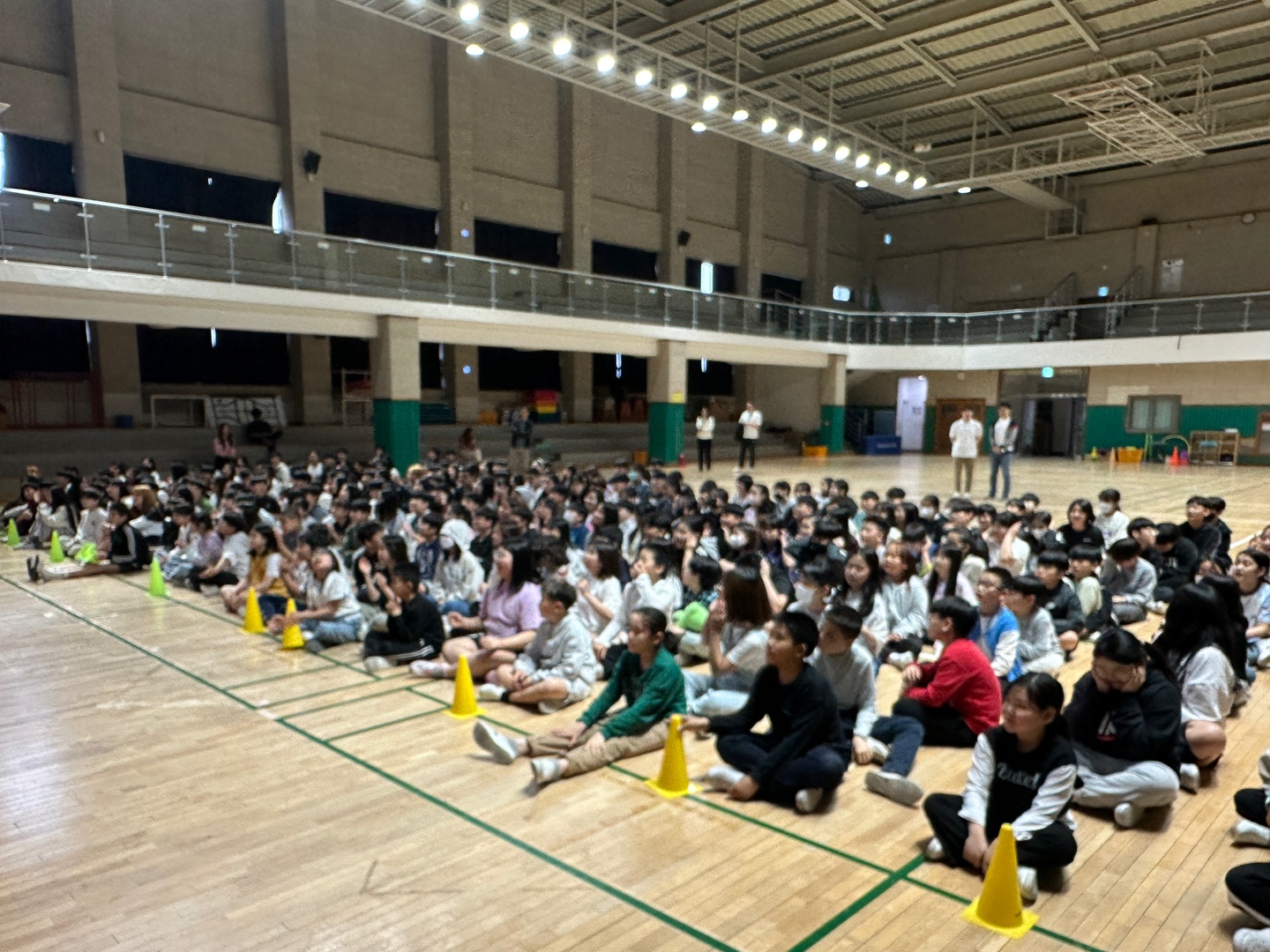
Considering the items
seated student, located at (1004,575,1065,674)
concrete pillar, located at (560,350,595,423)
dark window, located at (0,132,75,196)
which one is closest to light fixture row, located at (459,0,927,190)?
concrete pillar, located at (560,350,595,423)

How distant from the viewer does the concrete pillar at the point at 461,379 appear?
2225cm

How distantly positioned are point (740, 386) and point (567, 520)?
21.5 metres

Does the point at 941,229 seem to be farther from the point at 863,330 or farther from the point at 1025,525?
the point at 1025,525

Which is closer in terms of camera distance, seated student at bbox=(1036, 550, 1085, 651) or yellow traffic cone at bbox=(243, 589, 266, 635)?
seated student at bbox=(1036, 550, 1085, 651)

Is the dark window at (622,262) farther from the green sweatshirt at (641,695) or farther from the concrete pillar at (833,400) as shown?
the green sweatshirt at (641,695)

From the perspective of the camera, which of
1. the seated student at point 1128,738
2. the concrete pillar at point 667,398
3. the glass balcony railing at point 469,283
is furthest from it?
the concrete pillar at point 667,398

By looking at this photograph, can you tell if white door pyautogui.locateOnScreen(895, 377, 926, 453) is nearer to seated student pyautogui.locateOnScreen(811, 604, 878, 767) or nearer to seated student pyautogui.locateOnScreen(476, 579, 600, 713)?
seated student pyautogui.locateOnScreen(476, 579, 600, 713)

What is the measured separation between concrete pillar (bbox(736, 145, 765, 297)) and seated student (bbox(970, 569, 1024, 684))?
23.9 meters

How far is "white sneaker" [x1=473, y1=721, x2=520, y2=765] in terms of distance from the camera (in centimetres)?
427

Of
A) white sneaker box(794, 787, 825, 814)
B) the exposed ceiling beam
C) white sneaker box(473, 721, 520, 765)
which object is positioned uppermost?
the exposed ceiling beam

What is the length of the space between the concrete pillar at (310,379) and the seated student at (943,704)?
18.2 m

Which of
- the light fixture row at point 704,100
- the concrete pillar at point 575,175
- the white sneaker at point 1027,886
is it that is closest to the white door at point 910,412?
the light fixture row at point 704,100

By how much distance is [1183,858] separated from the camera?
11.5 feet

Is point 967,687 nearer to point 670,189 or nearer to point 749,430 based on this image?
point 749,430
